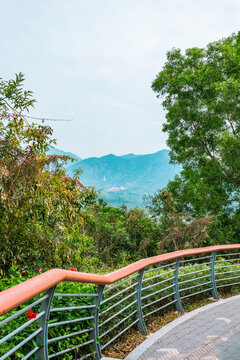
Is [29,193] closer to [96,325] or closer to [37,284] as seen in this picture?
[96,325]

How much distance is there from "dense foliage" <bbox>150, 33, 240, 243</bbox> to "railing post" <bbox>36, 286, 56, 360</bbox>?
16.1m

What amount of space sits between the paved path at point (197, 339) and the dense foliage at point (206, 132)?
1305 cm

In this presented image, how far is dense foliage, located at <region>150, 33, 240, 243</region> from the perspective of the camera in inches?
741

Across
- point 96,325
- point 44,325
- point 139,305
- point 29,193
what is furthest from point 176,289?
point 44,325

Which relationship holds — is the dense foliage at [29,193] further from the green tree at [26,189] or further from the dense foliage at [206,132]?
the dense foliage at [206,132]

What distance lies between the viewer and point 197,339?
4340 mm

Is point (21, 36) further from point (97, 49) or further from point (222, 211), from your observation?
point (222, 211)

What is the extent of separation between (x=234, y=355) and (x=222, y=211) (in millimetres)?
16785

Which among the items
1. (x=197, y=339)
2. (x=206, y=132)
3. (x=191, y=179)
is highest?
(x=206, y=132)

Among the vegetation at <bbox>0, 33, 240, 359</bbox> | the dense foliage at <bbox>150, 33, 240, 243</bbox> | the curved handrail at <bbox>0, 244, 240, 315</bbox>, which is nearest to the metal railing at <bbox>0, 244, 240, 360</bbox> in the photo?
the curved handrail at <bbox>0, 244, 240, 315</bbox>

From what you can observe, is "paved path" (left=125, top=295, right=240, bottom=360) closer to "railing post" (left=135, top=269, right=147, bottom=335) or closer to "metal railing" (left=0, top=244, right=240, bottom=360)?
"railing post" (left=135, top=269, right=147, bottom=335)

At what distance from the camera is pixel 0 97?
523cm

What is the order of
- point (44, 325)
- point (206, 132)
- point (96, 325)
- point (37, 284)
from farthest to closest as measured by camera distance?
point (206, 132)
point (96, 325)
point (44, 325)
point (37, 284)

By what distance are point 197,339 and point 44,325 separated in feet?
8.26
